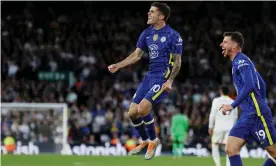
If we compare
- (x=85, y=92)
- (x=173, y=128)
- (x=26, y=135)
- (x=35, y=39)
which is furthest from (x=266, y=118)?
(x=35, y=39)

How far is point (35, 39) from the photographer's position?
106 ft

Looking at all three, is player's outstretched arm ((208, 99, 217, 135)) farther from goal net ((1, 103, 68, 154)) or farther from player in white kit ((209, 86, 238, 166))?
goal net ((1, 103, 68, 154))

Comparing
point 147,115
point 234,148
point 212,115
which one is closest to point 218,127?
point 212,115

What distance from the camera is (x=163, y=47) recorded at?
13.6m

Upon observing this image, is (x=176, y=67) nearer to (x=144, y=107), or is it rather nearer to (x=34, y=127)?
(x=144, y=107)

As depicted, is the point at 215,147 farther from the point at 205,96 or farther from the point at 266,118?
the point at 205,96

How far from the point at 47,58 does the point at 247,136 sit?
20320 millimetres

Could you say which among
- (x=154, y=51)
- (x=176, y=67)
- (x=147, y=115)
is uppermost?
(x=154, y=51)

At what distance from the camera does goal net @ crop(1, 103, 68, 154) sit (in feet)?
88.1

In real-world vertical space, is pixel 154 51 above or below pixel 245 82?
above

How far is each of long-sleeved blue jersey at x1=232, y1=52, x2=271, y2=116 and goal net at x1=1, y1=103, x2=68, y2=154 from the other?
1601 cm

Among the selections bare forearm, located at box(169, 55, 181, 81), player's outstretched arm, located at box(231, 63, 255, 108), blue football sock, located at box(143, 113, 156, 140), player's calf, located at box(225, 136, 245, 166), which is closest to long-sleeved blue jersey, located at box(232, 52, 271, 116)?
player's outstretched arm, located at box(231, 63, 255, 108)

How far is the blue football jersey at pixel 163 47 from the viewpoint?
534 inches

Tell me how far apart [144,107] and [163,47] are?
1.07 m
